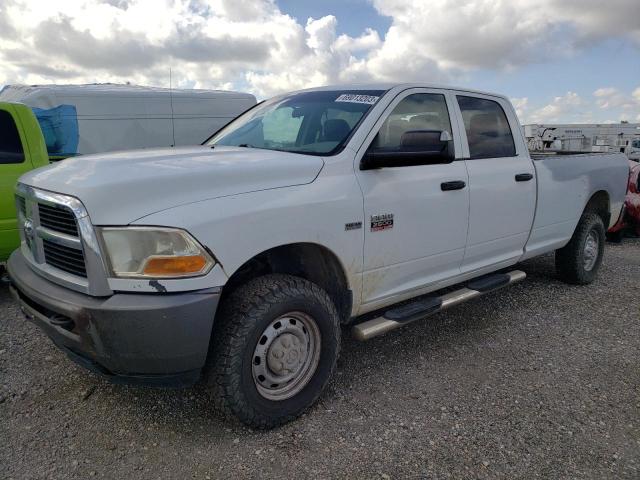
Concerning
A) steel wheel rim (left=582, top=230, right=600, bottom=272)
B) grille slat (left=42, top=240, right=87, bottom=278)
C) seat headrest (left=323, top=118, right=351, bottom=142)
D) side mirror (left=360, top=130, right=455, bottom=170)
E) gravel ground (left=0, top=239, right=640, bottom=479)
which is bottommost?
gravel ground (left=0, top=239, right=640, bottom=479)

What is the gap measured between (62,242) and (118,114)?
25.5ft

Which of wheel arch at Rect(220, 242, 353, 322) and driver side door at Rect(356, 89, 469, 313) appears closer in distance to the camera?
wheel arch at Rect(220, 242, 353, 322)

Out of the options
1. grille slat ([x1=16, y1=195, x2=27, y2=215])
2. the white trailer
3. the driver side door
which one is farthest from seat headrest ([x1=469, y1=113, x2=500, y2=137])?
the white trailer

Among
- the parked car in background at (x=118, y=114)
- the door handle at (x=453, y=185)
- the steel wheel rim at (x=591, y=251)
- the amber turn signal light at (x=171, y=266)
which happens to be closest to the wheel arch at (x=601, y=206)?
the steel wheel rim at (x=591, y=251)

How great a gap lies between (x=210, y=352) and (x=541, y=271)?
475cm

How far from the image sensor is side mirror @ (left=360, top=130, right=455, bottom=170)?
9.96 ft

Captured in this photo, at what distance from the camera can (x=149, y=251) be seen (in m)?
2.31

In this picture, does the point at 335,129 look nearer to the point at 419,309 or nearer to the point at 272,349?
the point at 419,309

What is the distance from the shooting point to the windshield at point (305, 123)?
3283 millimetres

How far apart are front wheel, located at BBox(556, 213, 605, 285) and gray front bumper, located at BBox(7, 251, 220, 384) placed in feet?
14.1

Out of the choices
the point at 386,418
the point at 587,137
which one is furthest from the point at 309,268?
the point at 587,137

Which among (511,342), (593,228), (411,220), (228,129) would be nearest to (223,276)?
(411,220)

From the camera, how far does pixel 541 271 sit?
20.1 ft

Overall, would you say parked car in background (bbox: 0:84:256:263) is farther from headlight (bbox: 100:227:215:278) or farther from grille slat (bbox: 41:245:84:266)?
headlight (bbox: 100:227:215:278)
